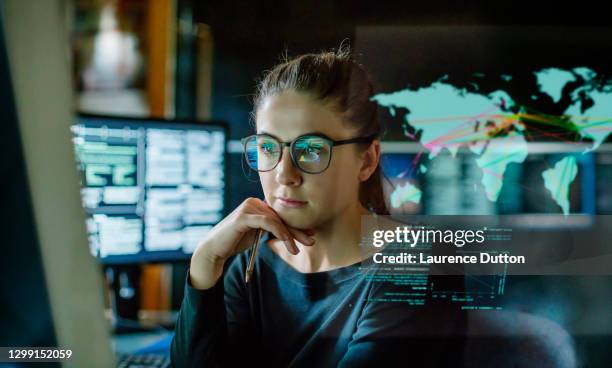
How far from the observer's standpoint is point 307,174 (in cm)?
104

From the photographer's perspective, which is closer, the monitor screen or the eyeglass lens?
Answer: the eyeglass lens

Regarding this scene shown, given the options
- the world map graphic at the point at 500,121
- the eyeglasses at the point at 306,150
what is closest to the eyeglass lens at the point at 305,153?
the eyeglasses at the point at 306,150

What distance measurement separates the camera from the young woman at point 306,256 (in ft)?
3.40

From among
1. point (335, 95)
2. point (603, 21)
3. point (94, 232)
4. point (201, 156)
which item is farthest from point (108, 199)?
point (603, 21)

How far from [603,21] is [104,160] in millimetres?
1229

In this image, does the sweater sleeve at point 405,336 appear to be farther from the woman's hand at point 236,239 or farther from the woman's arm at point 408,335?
the woman's hand at point 236,239

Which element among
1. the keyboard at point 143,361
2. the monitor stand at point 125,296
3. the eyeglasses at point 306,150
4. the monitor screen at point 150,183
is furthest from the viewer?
the monitor stand at point 125,296

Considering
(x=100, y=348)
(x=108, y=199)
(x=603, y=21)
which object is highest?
(x=603, y=21)

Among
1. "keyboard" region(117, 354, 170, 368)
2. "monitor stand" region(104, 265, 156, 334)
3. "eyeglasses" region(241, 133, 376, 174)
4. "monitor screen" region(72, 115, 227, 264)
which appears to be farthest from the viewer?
"monitor stand" region(104, 265, 156, 334)

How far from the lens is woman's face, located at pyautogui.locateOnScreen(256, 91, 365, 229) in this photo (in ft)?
3.36

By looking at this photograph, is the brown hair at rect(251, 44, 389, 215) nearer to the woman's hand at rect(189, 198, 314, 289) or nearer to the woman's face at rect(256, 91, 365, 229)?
the woman's face at rect(256, 91, 365, 229)

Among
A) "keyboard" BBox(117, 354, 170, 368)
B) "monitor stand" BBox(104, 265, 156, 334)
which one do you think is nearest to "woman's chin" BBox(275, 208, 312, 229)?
"keyboard" BBox(117, 354, 170, 368)

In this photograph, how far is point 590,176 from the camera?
1.10m

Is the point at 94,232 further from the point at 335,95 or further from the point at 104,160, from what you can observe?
the point at 335,95
